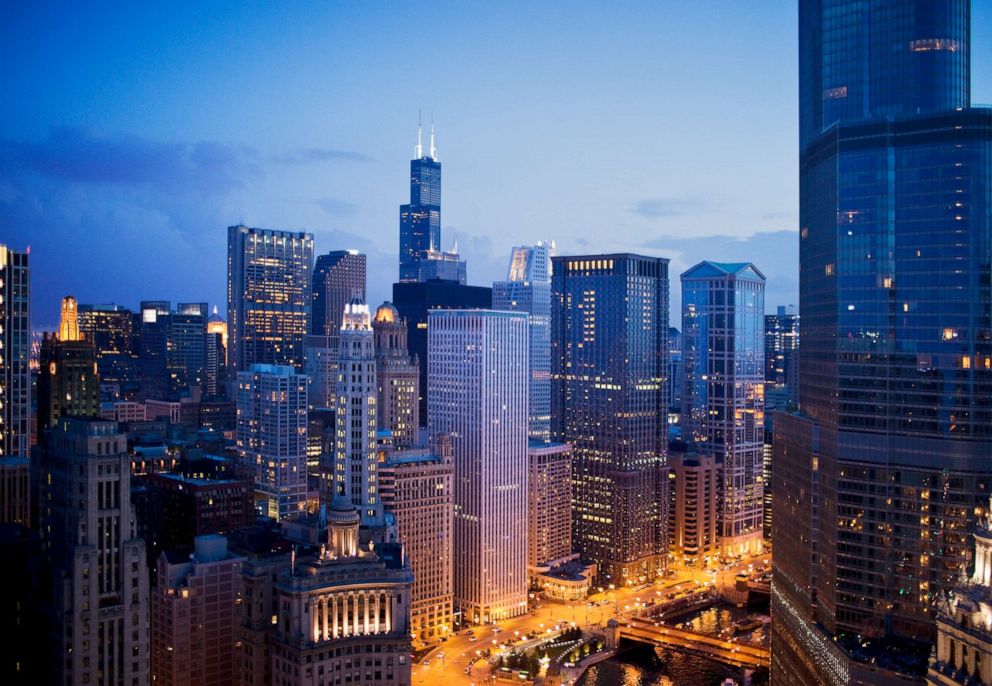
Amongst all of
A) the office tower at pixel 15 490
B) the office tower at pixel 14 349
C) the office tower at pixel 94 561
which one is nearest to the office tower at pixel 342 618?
the office tower at pixel 94 561

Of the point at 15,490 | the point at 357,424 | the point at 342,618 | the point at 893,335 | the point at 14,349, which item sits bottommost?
the point at 342,618

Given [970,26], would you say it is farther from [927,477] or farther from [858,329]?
[927,477]

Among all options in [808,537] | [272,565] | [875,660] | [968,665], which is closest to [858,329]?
[808,537]

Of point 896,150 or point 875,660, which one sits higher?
point 896,150

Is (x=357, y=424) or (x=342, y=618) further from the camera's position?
(x=357, y=424)

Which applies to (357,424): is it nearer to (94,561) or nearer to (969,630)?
(94,561)

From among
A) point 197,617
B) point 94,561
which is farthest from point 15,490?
point 94,561
